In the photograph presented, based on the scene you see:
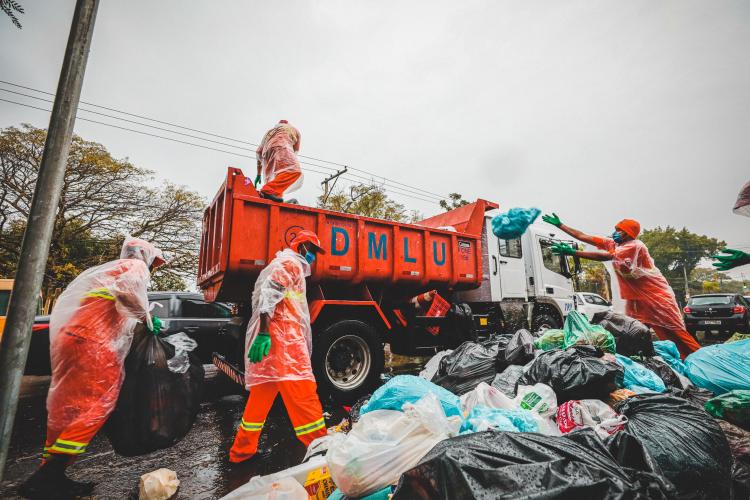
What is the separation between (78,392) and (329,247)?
2.33 metres

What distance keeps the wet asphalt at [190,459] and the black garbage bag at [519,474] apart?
165cm

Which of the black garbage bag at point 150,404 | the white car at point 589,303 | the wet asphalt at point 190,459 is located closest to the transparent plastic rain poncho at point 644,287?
the wet asphalt at point 190,459

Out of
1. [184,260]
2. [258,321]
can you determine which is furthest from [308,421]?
[184,260]

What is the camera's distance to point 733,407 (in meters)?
1.94

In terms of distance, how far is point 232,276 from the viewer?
3371 mm

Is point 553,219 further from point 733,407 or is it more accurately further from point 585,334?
point 733,407

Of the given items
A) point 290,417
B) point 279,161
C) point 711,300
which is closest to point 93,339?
point 290,417

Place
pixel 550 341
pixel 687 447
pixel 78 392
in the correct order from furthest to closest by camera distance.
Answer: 1. pixel 550 341
2. pixel 78 392
3. pixel 687 447

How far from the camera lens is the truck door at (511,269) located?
19.8 ft

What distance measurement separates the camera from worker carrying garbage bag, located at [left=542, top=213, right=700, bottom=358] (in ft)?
11.7

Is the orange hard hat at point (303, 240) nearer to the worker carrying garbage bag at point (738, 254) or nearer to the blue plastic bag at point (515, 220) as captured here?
the blue plastic bag at point (515, 220)

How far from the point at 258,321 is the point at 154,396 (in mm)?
727

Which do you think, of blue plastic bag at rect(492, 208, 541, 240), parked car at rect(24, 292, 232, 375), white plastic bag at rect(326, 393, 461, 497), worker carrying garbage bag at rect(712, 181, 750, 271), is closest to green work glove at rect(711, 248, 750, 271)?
worker carrying garbage bag at rect(712, 181, 750, 271)

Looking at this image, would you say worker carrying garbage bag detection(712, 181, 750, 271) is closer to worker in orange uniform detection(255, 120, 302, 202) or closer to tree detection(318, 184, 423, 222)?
worker in orange uniform detection(255, 120, 302, 202)
